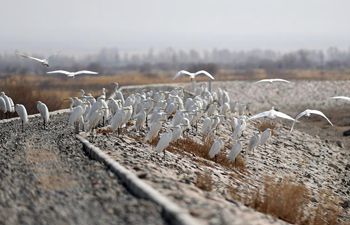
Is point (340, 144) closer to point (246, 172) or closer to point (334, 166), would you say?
point (334, 166)

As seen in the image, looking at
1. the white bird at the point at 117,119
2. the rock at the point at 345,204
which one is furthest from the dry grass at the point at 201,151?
the rock at the point at 345,204

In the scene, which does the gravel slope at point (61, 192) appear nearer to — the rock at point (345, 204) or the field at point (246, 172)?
the field at point (246, 172)

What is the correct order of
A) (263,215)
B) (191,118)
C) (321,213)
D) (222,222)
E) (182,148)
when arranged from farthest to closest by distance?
(191,118) → (182,148) → (321,213) → (263,215) → (222,222)

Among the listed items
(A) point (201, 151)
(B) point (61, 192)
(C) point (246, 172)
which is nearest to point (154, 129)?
(A) point (201, 151)

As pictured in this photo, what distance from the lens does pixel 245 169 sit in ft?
52.3

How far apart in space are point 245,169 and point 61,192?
761 cm

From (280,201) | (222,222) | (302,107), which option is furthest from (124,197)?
(302,107)

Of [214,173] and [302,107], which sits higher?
[214,173]

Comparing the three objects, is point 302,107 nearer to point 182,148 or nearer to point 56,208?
point 182,148

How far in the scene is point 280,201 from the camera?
1077 cm

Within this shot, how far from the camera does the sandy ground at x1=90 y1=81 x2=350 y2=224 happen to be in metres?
8.98

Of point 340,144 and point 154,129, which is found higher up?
point 154,129

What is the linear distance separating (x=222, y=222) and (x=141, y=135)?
29.5 ft

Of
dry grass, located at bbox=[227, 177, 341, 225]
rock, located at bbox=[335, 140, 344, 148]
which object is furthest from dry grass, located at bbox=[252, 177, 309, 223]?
rock, located at bbox=[335, 140, 344, 148]
